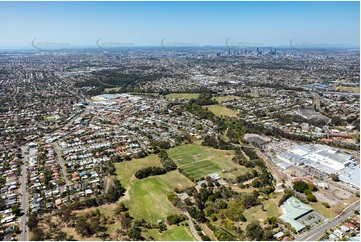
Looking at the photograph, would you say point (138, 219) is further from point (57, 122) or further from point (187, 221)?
point (57, 122)

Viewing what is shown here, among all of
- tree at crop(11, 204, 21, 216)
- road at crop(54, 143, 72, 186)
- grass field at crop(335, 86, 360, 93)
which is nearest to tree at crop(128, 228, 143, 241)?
tree at crop(11, 204, 21, 216)

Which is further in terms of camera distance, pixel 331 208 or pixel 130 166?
pixel 130 166

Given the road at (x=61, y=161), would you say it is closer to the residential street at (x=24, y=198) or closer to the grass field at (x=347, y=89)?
the residential street at (x=24, y=198)

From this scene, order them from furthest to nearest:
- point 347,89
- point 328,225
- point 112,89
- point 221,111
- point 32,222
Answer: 1. point 112,89
2. point 347,89
3. point 221,111
4. point 328,225
5. point 32,222

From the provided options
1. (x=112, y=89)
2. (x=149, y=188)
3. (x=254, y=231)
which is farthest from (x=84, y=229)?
(x=112, y=89)

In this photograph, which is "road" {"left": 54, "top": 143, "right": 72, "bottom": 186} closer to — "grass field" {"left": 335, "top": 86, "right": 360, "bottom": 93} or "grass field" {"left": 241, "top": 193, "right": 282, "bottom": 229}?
"grass field" {"left": 241, "top": 193, "right": 282, "bottom": 229}

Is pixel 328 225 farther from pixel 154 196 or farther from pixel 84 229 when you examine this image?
pixel 84 229

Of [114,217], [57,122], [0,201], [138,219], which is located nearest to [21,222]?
[0,201]
